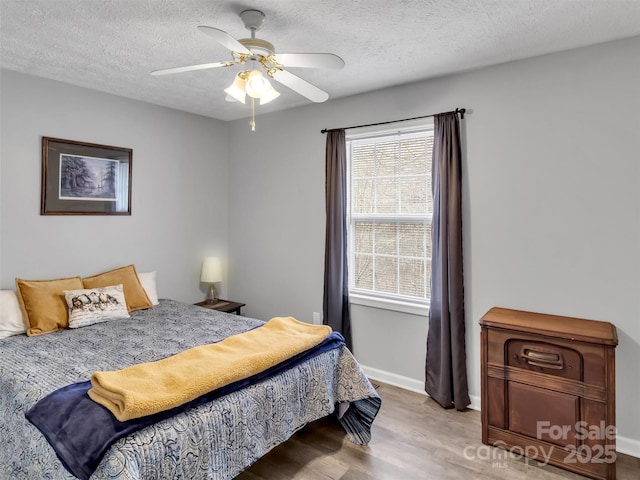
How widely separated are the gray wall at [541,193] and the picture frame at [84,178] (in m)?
1.80

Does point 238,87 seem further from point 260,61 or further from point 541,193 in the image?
point 541,193

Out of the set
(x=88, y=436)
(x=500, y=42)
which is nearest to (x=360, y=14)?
(x=500, y=42)

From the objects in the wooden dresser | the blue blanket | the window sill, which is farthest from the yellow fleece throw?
the wooden dresser

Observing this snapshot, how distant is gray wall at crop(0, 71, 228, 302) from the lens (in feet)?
9.70

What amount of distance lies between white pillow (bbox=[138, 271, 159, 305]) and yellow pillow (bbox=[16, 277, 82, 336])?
0.70 metres

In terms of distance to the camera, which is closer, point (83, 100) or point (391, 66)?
point (391, 66)

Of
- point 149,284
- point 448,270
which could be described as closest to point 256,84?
point 448,270

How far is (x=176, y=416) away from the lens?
1.63 metres

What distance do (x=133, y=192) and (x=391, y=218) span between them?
7.97 ft

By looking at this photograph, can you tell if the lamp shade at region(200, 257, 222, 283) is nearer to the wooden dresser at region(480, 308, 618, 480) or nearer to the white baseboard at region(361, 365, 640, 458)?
the white baseboard at region(361, 365, 640, 458)

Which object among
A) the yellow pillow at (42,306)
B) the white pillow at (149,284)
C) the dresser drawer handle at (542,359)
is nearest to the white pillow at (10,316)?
the yellow pillow at (42,306)

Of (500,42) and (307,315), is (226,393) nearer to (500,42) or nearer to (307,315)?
A: (307,315)

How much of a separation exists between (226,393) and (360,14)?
2053 mm

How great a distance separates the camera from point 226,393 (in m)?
1.83
